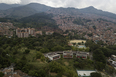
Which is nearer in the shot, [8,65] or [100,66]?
[8,65]

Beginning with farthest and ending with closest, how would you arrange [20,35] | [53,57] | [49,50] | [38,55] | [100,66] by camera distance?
[20,35]
[49,50]
[53,57]
[38,55]
[100,66]

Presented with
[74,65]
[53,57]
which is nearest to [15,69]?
[53,57]

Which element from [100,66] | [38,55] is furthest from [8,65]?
[100,66]

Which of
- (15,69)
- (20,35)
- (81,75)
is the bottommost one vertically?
(81,75)

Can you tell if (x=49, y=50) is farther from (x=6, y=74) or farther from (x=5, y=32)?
(x=5, y=32)

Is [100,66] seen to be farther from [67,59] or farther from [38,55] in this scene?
[38,55]

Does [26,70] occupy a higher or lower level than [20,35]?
lower

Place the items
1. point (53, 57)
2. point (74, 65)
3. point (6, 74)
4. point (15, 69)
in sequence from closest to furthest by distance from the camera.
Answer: point (6, 74) → point (15, 69) → point (74, 65) → point (53, 57)

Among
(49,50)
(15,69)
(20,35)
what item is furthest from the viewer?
(20,35)

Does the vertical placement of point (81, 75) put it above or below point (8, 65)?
below
